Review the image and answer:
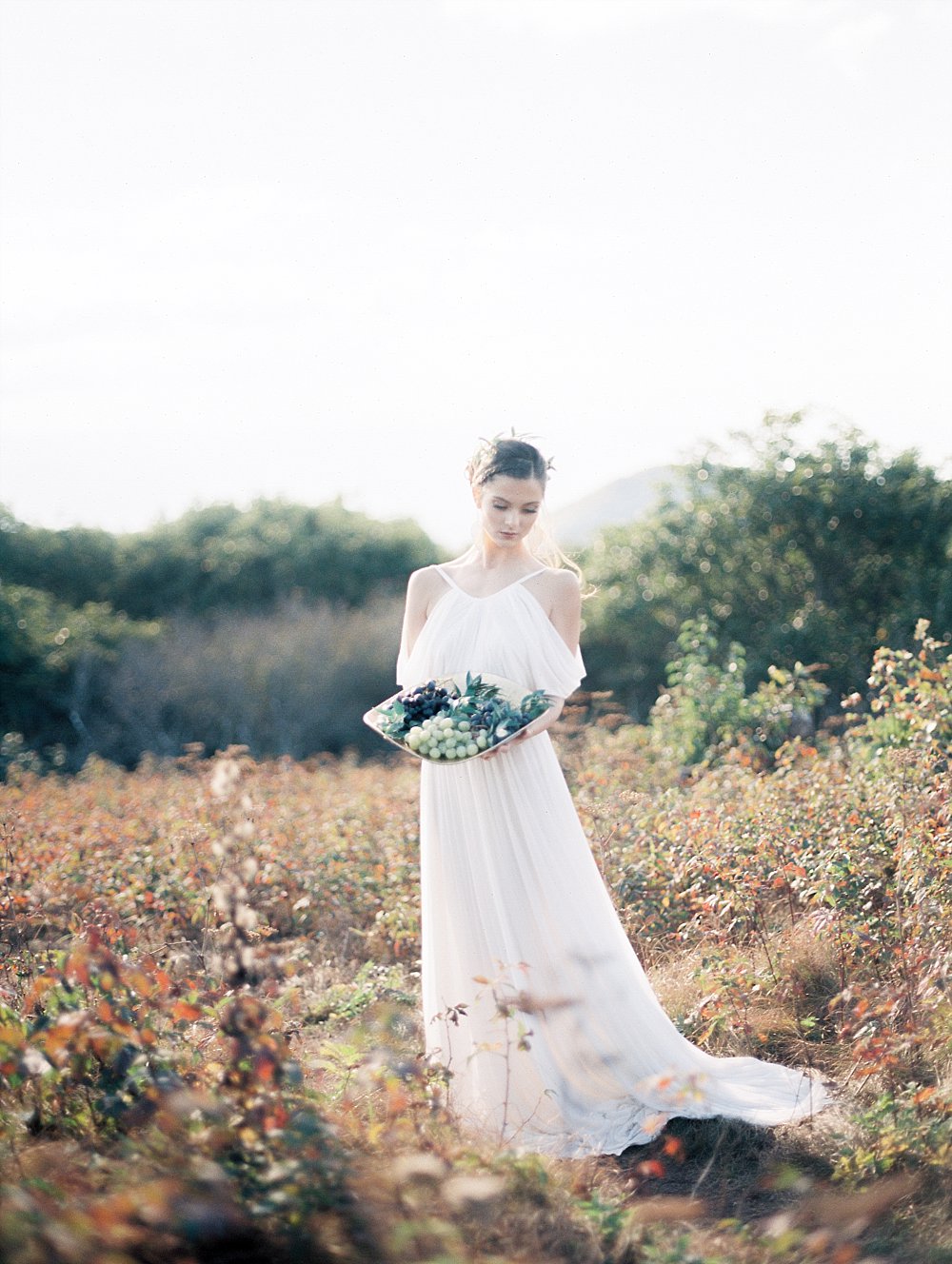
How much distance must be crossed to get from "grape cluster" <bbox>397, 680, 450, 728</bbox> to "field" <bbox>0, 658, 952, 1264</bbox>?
652 millimetres

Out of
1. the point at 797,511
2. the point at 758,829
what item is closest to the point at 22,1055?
the point at 758,829

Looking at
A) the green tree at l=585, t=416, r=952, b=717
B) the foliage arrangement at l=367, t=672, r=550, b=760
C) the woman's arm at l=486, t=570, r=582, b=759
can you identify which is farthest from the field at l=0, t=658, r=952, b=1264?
the green tree at l=585, t=416, r=952, b=717

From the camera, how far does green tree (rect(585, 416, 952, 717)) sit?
34.8 feet

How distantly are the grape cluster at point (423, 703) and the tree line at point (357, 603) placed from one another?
4.10 m

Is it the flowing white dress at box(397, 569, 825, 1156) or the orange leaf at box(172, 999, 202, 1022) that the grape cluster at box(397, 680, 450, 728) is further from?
the orange leaf at box(172, 999, 202, 1022)

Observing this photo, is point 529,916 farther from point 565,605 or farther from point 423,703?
point 565,605

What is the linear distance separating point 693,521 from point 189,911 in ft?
26.0

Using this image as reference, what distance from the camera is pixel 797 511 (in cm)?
1121

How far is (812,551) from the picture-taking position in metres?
11.2

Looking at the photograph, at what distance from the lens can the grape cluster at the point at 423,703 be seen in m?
3.51

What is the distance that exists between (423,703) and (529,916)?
2.70 feet

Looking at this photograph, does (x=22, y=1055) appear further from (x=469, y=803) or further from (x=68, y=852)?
(x=68, y=852)

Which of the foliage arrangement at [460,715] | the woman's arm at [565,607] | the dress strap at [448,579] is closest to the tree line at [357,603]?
the woman's arm at [565,607]

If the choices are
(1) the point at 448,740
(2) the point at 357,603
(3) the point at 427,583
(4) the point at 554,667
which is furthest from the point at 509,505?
(2) the point at 357,603
